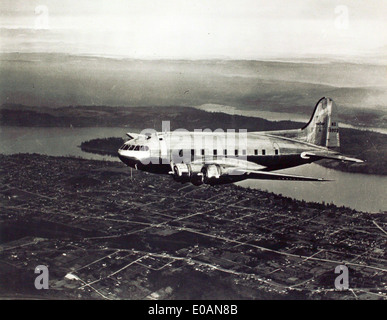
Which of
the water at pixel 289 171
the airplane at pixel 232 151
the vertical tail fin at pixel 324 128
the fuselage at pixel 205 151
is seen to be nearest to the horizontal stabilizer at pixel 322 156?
the airplane at pixel 232 151

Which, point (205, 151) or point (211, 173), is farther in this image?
point (205, 151)

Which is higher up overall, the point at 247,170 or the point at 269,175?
the point at 247,170

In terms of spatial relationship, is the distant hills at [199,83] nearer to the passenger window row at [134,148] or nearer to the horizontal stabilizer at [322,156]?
the horizontal stabilizer at [322,156]

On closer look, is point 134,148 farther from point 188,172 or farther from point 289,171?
point 289,171

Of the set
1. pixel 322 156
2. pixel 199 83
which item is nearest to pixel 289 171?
pixel 322 156

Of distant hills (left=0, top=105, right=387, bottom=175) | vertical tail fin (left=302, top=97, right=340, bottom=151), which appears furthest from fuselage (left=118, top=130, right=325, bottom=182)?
distant hills (left=0, top=105, right=387, bottom=175)
